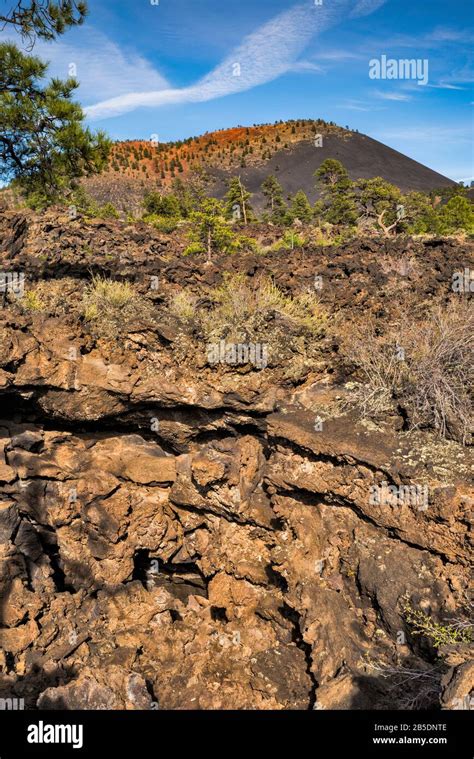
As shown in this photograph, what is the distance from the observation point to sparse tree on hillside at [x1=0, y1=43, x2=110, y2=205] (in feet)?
18.6

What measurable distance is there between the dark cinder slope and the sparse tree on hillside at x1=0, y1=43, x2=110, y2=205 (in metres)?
41.8

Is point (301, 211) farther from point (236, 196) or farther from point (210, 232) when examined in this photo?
point (210, 232)

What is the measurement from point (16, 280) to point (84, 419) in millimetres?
2668

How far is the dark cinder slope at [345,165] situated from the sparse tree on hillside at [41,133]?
41.8 m

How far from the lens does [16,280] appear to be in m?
6.15

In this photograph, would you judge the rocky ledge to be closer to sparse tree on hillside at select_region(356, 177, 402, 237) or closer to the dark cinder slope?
sparse tree on hillside at select_region(356, 177, 402, 237)

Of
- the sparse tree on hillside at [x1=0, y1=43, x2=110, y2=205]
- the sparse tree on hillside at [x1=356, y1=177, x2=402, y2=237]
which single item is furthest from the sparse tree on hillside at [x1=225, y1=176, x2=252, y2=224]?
the sparse tree on hillside at [x1=0, y1=43, x2=110, y2=205]

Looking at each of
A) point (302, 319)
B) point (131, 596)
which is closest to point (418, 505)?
point (302, 319)

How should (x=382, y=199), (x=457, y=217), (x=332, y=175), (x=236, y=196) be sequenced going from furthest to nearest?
1. (x=332, y=175)
2. (x=236, y=196)
3. (x=382, y=199)
4. (x=457, y=217)

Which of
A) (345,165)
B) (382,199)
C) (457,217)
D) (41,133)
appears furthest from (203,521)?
(345,165)

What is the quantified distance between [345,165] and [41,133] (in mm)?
54795

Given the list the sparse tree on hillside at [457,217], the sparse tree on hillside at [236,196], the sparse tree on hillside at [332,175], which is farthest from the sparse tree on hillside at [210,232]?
Result: the sparse tree on hillside at [332,175]

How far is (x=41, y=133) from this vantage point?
6055mm

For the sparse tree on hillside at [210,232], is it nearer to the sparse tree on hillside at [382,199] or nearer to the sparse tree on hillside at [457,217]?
the sparse tree on hillside at [382,199]
